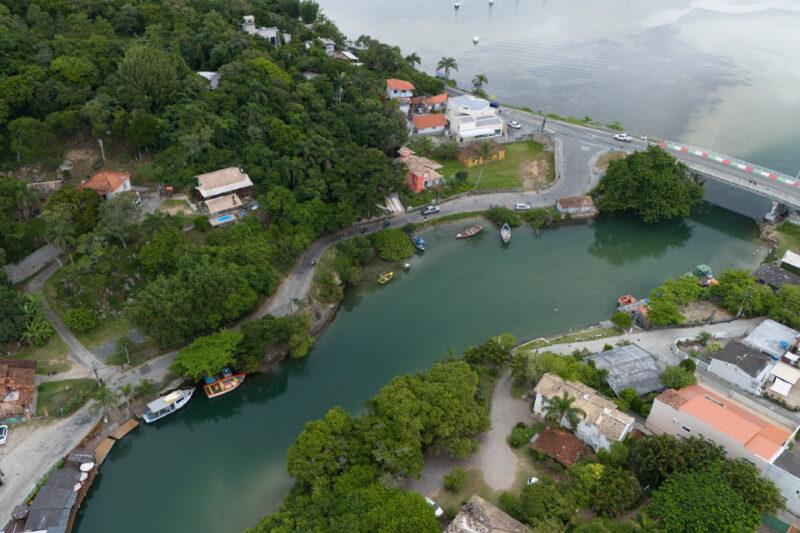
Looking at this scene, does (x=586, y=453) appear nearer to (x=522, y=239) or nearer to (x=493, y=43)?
(x=522, y=239)

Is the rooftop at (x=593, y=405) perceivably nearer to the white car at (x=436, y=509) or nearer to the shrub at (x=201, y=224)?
the white car at (x=436, y=509)

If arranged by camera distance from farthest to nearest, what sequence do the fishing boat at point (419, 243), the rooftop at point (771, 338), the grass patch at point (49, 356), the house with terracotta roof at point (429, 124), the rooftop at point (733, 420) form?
1. the house with terracotta roof at point (429, 124)
2. the fishing boat at point (419, 243)
3. the rooftop at point (771, 338)
4. the grass patch at point (49, 356)
5. the rooftop at point (733, 420)

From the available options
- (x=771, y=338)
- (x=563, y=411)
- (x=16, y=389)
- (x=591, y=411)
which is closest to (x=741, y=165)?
(x=771, y=338)

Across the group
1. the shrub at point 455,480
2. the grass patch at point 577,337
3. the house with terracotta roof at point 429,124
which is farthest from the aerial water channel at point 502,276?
the house with terracotta roof at point 429,124

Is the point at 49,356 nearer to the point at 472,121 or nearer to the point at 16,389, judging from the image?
the point at 16,389

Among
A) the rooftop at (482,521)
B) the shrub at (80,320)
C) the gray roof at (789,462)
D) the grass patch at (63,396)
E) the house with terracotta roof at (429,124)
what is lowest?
the rooftop at (482,521)

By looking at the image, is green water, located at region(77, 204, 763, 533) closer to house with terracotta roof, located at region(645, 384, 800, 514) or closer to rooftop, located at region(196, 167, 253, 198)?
house with terracotta roof, located at region(645, 384, 800, 514)

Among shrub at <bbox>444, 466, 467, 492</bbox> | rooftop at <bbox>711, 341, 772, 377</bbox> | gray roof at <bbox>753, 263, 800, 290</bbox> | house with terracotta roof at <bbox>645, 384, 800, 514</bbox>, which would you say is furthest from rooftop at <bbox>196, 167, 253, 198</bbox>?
gray roof at <bbox>753, 263, 800, 290</bbox>
